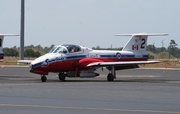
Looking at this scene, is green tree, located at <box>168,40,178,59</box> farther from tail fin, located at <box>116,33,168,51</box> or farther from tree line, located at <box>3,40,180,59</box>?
tail fin, located at <box>116,33,168,51</box>

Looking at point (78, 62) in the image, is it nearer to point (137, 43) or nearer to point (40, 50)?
point (137, 43)

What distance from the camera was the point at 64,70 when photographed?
31125 millimetres

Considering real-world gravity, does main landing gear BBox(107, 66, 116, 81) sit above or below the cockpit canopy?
below

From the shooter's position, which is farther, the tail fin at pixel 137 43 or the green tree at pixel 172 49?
the green tree at pixel 172 49

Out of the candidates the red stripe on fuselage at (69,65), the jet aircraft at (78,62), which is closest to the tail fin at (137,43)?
the jet aircraft at (78,62)

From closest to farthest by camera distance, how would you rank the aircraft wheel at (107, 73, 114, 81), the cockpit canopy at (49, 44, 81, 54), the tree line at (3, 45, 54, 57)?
the cockpit canopy at (49, 44, 81, 54) < the aircraft wheel at (107, 73, 114, 81) < the tree line at (3, 45, 54, 57)

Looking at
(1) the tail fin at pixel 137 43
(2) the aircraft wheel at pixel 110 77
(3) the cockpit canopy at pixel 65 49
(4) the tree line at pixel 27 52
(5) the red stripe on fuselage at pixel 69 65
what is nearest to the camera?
(5) the red stripe on fuselage at pixel 69 65

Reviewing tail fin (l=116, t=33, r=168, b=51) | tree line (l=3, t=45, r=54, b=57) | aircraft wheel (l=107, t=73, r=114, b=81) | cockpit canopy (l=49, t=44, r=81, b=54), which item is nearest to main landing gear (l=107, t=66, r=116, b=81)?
aircraft wheel (l=107, t=73, r=114, b=81)

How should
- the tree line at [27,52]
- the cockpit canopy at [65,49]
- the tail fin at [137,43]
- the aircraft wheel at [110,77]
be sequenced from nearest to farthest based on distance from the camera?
1. the cockpit canopy at [65,49]
2. the aircraft wheel at [110,77]
3. the tail fin at [137,43]
4. the tree line at [27,52]

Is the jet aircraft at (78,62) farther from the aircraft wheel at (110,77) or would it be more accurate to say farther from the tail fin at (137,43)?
the tail fin at (137,43)

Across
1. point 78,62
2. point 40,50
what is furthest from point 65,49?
point 40,50

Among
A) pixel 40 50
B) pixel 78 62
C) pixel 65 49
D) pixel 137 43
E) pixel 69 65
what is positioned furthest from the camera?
pixel 40 50
